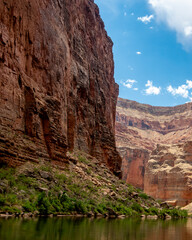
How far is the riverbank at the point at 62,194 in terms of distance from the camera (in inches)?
610

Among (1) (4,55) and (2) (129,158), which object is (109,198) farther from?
(2) (129,158)

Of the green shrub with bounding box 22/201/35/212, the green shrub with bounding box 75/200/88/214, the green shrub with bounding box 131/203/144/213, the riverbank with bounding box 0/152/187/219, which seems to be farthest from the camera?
the green shrub with bounding box 131/203/144/213

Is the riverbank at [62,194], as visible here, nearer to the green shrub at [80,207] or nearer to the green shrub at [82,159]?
the green shrub at [80,207]

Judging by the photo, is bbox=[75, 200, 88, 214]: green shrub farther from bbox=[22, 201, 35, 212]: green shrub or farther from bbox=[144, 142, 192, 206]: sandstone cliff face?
bbox=[144, 142, 192, 206]: sandstone cliff face

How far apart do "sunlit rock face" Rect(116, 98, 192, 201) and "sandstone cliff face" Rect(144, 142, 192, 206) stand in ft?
35.7

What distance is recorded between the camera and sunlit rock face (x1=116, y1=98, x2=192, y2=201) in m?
109

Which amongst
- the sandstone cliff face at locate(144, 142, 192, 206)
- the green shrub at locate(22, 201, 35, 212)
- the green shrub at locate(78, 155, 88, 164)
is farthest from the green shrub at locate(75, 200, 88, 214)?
the sandstone cliff face at locate(144, 142, 192, 206)

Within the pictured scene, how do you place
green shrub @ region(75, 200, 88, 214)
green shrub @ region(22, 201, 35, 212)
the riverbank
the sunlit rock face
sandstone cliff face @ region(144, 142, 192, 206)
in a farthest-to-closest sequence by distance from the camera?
the sunlit rock face < sandstone cliff face @ region(144, 142, 192, 206) < green shrub @ region(75, 200, 88, 214) < the riverbank < green shrub @ region(22, 201, 35, 212)

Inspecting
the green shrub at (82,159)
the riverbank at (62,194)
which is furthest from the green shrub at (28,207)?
the green shrub at (82,159)

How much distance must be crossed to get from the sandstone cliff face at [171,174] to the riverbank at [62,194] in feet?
173

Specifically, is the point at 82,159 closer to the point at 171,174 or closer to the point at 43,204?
the point at 43,204

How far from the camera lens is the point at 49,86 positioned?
26094mm

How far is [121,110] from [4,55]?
450 feet

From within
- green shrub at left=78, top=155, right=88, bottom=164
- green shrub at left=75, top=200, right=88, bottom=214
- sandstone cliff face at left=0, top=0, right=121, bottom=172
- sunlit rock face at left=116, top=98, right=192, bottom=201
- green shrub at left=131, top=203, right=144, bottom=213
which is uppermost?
sunlit rock face at left=116, top=98, right=192, bottom=201
